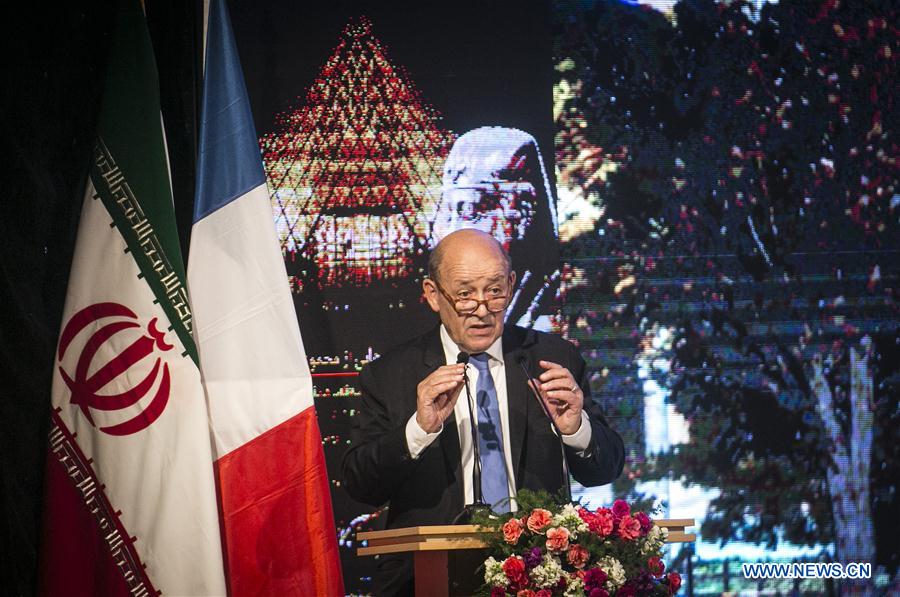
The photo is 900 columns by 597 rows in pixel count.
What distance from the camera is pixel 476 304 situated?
445 cm

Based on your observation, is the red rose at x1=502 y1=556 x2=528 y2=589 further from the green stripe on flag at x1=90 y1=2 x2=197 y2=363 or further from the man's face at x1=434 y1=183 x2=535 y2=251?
the man's face at x1=434 y1=183 x2=535 y2=251

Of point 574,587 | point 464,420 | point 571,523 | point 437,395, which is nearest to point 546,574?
point 574,587

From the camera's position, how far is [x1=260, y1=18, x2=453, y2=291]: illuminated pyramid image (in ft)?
16.6

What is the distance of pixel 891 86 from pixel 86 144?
374 cm

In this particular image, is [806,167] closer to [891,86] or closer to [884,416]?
[891,86]

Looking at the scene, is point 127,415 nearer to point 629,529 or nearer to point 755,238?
point 629,529

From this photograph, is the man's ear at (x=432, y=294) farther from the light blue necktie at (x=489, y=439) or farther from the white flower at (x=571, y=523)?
the white flower at (x=571, y=523)

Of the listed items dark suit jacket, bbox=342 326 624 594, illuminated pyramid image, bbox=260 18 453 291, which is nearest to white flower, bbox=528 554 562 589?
dark suit jacket, bbox=342 326 624 594

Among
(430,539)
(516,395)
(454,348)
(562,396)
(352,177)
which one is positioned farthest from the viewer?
(352,177)

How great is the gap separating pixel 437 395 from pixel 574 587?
33.4 inches

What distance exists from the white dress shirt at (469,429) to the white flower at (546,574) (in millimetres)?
730

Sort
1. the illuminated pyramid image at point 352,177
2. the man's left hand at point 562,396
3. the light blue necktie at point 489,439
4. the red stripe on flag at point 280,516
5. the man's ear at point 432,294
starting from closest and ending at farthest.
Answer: the man's left hand at point 562,396, the red stripe on flag at point 280,516, the light blue necktie at point 489,439, the man's ear at point 432,294, the illuminated pyramid image at point 352,177

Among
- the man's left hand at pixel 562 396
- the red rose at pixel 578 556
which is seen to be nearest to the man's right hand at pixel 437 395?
the man's left hand at pixel 562 396

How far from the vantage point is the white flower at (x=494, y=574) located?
324 centimetres
